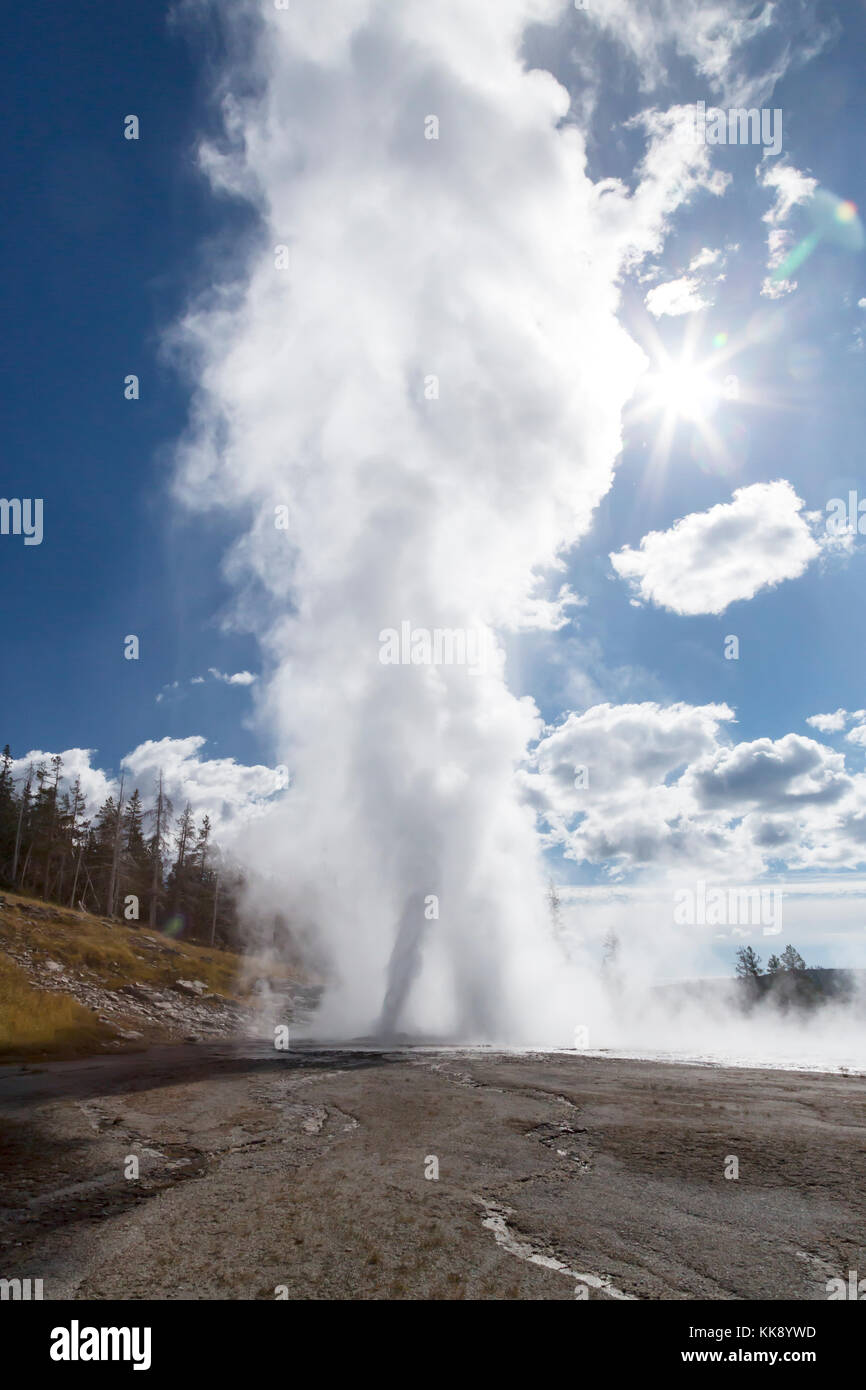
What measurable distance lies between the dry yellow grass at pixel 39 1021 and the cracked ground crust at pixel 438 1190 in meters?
19.0

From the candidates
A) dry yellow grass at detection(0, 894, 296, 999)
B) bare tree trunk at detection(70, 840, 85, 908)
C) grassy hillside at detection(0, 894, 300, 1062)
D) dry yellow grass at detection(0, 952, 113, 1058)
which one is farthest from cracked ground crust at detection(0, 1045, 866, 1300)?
bare tree trunk at detection(70, 840, 85, 908)

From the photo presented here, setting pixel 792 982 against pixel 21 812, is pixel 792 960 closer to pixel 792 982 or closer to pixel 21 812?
pixel 792 982

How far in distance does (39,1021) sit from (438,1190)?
40.2 m

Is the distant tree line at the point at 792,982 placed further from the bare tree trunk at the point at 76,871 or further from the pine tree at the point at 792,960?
the bare tree trunk at the point at 76,871

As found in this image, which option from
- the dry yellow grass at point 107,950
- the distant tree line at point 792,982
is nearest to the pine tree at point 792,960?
the distant tree line at point 792,982

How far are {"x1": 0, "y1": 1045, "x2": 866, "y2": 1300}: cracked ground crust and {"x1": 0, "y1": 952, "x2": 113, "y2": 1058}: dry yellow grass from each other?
19.0 m

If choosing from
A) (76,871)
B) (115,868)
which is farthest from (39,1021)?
(76,871)

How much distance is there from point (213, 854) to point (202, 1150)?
345 ft

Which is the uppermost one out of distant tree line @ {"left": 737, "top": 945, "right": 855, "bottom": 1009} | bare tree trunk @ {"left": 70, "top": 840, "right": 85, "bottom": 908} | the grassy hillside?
bare tree trunk @ {"left": 70, "top": 840, "right": 85, "bottom": 908}

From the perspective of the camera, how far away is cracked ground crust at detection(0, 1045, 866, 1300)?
26.5 ft

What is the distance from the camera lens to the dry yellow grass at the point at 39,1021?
38031mm

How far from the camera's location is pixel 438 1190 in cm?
1147

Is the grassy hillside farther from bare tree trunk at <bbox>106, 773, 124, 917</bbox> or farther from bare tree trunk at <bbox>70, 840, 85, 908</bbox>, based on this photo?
bare tree trunk at <bbox>70, 840, 85, 908</bbox>
